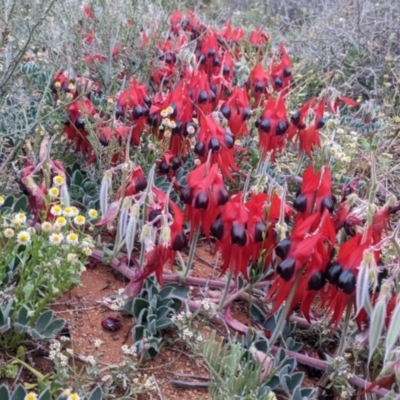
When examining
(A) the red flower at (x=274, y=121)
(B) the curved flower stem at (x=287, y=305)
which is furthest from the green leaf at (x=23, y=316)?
(A) the red flower at (x=274, y=121)

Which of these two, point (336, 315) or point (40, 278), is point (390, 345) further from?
point (40, 278)

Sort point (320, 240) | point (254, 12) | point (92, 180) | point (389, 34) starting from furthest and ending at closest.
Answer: point (254, 12)
point (389, 34)
point (92, 180)
point (320, 240)

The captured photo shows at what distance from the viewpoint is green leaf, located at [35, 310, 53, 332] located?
5.54 feet

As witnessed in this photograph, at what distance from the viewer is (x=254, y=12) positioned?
6.67m

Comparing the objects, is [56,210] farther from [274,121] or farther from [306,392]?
[274,121]

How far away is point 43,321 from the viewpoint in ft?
5.56

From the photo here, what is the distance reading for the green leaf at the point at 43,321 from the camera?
1.69 m

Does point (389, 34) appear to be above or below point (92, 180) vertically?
above

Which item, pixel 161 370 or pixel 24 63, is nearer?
pixel 161 370

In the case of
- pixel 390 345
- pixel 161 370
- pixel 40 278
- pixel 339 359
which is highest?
pixel 390 345

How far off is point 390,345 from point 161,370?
69 cm

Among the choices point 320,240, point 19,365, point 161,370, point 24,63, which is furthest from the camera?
point 24,63

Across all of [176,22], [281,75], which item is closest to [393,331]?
[281,75]

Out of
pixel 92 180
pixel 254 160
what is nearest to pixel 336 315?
pixel 92 180
